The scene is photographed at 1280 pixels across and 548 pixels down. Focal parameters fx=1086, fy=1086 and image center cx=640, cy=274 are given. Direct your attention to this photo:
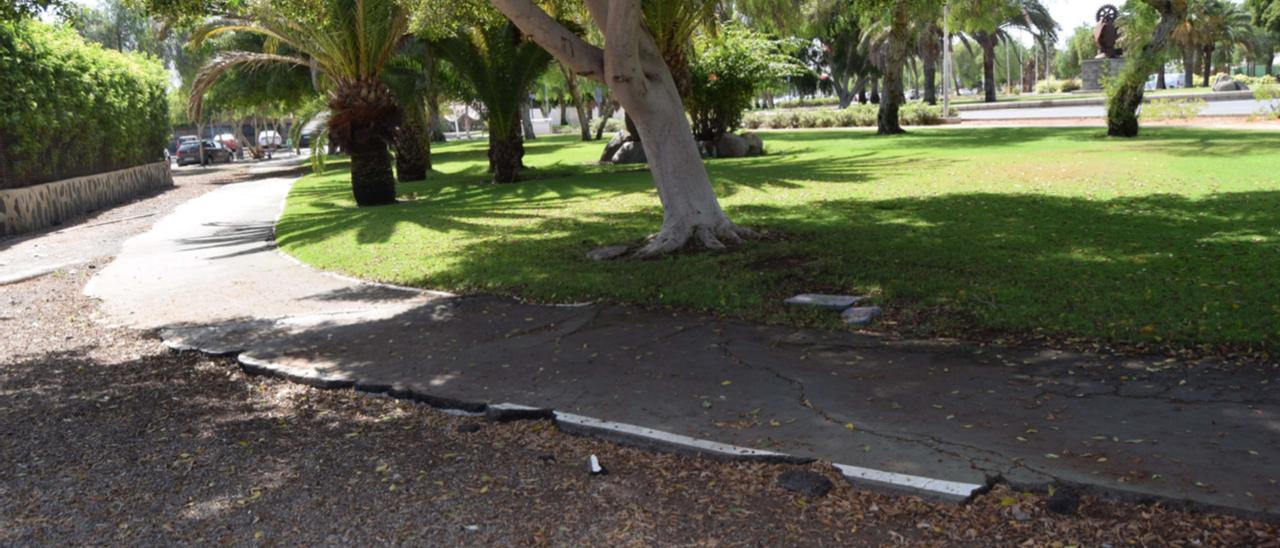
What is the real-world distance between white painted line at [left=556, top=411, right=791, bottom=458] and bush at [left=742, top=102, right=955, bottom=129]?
29.5m

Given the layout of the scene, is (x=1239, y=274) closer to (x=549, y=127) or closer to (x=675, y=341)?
(x=675, y=341)

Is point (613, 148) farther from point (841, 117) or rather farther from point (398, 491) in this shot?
point (398, 491)

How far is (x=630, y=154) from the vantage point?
26297 millimetres

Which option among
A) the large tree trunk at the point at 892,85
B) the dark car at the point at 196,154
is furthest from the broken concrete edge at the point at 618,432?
the dark car at the point at 196,154

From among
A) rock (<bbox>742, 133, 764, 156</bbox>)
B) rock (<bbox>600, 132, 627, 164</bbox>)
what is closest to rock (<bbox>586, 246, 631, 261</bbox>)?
rock (<bbox>742, 133, 764, 156</bbox>)

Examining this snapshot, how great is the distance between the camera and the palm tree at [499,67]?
2066 cm

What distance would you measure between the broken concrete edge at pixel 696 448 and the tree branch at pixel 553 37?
14.1ft

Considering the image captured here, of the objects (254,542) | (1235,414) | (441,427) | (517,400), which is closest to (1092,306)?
(1235,414)

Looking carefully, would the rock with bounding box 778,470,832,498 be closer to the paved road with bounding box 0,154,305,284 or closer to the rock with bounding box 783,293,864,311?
the rock with bounding box 783,293,864,311

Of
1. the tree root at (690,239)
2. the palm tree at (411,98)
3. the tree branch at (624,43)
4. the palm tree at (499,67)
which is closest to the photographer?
the tree branch at (624,43)

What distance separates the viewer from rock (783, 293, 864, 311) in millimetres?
8070

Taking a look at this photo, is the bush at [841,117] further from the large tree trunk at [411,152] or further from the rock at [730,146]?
the large tree trunk at [411,152]

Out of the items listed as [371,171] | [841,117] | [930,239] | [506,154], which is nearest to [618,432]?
[930,239]

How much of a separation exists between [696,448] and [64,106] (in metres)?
19.9
